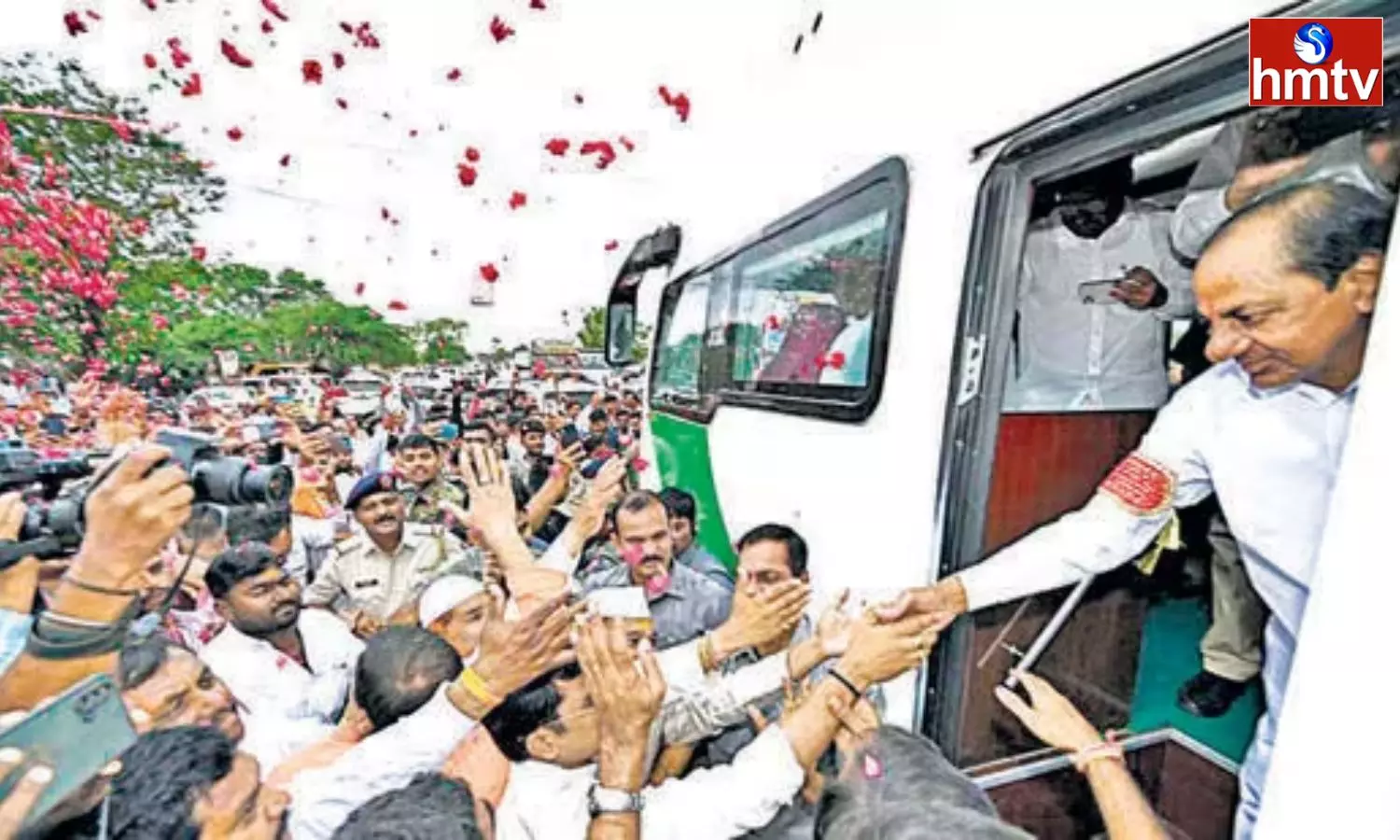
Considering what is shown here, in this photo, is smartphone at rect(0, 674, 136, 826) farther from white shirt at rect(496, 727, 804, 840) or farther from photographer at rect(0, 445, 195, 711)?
white shirt at rect(496, 727, 804, 840)

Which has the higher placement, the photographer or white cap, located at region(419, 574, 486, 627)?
the photographer

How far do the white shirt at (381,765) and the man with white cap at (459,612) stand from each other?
547 mm

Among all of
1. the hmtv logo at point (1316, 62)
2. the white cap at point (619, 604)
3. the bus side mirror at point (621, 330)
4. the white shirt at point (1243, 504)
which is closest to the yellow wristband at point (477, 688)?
the white cap at point (619, 604)

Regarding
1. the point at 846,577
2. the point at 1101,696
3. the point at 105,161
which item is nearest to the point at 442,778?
the point at 846,577

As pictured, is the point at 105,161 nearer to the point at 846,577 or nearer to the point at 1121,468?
the point at 846,577

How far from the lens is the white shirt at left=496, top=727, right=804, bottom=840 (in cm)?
135

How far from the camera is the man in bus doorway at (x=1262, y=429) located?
0.90 metres

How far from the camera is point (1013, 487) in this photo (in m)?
1.50

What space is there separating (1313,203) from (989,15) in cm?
68

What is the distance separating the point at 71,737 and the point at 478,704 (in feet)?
1.84

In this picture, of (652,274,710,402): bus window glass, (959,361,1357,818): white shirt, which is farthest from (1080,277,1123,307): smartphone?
(652,274,710,402): bus window glass

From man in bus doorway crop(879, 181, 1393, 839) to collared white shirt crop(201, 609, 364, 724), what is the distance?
1.56m

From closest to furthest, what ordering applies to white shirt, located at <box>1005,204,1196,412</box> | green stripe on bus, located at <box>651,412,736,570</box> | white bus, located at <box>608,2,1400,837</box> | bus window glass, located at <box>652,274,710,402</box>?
1. white bus, located at <box>608,2,1400,837</box>
2. white shirt, located at <box>1005,204,1196,412</box>
3. green stripe on bus, located at <box>651,412,736,570</box>
4. bus window glass, located at <box>652,274,710,402</box>

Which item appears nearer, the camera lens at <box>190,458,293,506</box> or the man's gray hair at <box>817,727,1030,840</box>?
the man's gray hair at <box>817,727,1030,840</box>
